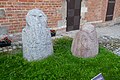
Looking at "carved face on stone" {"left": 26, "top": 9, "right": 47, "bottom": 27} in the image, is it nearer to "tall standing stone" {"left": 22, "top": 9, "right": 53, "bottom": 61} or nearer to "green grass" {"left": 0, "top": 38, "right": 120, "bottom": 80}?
"tall standing stone" {"left": 22, "top": 9, "right": 53, "bottom": 61}

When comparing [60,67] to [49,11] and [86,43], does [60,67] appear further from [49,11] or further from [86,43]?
[49,11]

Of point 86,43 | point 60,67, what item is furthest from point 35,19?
point 86,43

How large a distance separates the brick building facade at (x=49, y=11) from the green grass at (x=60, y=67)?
3.83 ft

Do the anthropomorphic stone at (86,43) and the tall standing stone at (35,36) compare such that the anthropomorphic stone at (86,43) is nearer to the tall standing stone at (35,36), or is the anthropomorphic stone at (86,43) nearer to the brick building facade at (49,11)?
the tall standing stone at (35,36)

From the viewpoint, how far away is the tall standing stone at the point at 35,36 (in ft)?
12.0

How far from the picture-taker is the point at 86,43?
4.03m

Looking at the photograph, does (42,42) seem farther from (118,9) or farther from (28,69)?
(118,9)

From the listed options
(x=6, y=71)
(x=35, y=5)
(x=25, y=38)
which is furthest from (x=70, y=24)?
(x=6, y=71)

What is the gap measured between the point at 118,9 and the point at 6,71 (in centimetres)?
677

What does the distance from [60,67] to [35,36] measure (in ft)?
2.76

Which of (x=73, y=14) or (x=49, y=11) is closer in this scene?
(x=49, y=11)

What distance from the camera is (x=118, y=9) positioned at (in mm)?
8531

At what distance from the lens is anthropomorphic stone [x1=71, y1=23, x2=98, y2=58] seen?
4031 millimetres

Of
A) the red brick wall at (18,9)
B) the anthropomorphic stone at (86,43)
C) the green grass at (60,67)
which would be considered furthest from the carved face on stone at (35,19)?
the red brick wall at (18,9)
